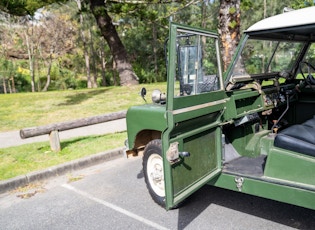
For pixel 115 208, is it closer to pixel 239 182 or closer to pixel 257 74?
pixel 239 182

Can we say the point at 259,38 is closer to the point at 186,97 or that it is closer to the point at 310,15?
the point at 310,15

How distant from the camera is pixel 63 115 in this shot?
32.0 feet

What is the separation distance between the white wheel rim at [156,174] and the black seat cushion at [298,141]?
1.38 meters

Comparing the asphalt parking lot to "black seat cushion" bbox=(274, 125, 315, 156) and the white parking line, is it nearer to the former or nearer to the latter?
the white parking line

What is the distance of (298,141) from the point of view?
9.94ft

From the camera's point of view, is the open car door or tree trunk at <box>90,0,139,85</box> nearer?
the open car door

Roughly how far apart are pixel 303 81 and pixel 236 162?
84.7 inches

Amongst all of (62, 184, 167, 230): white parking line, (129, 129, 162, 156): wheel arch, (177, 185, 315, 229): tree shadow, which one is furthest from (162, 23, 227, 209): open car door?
(129, 129, 162, 156): wheel arch

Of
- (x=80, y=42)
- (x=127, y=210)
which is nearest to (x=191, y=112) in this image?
(x=127, y=210)

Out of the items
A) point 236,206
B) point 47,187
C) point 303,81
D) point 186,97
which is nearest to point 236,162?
point 236,206

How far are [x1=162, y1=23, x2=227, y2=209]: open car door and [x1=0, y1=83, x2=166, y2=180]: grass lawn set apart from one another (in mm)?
3130

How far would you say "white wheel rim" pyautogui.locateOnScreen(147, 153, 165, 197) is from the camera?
3.89 metres

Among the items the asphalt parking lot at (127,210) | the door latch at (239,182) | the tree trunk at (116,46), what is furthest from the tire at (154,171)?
the tree trunk at (116,46)

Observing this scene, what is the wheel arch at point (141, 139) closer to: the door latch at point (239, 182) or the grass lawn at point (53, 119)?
the door latch at point (239, 182)
